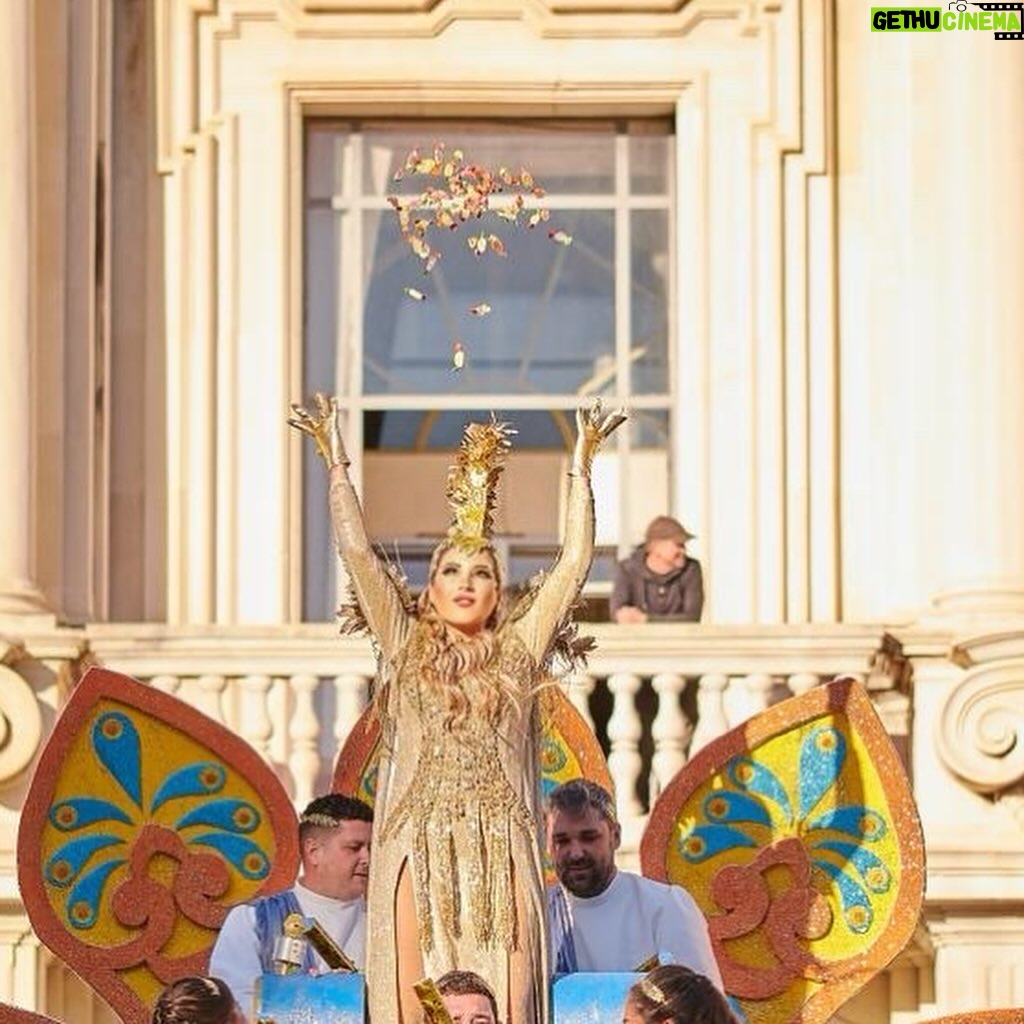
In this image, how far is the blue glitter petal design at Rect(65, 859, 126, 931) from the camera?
778 inches

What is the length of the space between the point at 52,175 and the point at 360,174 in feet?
5.85

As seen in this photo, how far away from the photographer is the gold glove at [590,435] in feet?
57.1

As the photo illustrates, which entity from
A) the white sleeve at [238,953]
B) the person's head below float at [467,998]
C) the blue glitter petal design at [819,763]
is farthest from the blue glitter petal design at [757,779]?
the person's head below float at [467,998]

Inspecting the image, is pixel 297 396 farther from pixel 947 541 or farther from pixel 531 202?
pixel 947 541

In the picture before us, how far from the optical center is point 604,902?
61.4 ft

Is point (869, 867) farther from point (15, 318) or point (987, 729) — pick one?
point (15, 318)

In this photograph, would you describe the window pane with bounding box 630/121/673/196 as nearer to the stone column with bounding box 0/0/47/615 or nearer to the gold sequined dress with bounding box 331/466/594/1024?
the stone column with bounding box 0/0/47/615

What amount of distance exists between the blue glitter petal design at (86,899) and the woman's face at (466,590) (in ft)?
9.53

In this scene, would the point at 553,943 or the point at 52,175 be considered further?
the point at 52,175

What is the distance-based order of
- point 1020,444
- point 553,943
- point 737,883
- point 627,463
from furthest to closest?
1. point 627,463
2. point 1020,444
3. point 737,883
4. point 553,943

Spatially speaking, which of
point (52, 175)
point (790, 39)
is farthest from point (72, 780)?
point (790, 39)

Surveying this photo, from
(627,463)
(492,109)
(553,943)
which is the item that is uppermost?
(492,109)

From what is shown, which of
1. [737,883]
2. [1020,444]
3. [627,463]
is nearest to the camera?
[737,883]

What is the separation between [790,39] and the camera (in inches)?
1003
